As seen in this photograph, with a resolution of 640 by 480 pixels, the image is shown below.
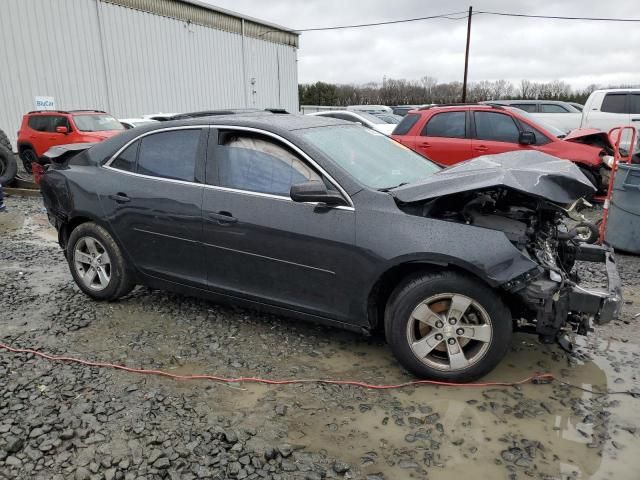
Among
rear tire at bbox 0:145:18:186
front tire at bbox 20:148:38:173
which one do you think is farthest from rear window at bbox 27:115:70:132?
rear tire at bbox 0:145:18:186

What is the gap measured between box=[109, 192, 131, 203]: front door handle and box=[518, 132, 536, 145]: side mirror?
608cm

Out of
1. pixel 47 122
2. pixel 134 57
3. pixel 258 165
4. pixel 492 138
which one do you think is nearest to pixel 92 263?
pixel 258 165

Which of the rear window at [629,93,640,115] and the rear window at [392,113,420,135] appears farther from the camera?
the rear window at [629,93,640,115]

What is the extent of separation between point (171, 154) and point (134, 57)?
17.9 meters

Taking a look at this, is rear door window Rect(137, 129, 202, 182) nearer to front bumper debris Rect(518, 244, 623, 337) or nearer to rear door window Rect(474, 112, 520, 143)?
front bumper debris Rect(518, 244, 623, 337)

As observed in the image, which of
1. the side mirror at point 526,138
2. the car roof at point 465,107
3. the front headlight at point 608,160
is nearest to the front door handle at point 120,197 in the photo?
the front headlight at point 608,160

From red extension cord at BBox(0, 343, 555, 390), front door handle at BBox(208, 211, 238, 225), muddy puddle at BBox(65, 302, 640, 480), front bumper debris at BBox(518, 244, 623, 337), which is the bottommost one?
muddy puddle at BBox(65, 302, 640, 480)

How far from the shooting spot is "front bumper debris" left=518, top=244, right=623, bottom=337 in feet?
9.42

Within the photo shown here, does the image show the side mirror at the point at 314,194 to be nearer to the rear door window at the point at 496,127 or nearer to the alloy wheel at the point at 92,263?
the alloy wheel at the point at 92,263

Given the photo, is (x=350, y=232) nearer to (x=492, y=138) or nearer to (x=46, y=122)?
(x=492, y=138)

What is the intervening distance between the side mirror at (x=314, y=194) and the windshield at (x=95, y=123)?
1087 cm

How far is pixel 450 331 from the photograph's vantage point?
120 inches

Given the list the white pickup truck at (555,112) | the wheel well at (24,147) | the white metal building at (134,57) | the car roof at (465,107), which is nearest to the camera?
the car roof at (465,107)

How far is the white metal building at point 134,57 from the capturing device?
16.1 metres
